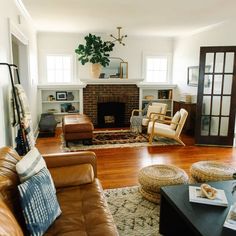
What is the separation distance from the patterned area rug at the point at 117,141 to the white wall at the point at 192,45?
1.79m

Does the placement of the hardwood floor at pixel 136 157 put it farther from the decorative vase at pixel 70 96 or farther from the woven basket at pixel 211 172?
the decorative vase at pixel 70 96

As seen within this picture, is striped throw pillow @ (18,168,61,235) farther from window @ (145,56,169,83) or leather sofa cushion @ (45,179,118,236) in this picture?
window @ (145,56,169,83)

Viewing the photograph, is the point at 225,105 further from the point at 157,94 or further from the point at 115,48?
the point at 115,48

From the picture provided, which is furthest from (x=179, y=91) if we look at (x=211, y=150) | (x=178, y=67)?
(x=211, y=150)

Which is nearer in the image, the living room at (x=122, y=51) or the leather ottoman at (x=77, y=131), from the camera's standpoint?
the living room at (x=122, y=51)

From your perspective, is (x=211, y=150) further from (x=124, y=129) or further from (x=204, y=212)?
(x=204, y=212)

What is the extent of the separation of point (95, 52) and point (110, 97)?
130 cm

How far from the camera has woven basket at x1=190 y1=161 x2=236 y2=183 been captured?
2518 millimetres

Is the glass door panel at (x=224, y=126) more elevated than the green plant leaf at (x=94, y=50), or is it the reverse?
the green plant leaf at (x=94, y=50)

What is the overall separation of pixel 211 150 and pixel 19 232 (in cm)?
405

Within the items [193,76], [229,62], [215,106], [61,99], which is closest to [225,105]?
[215,106]

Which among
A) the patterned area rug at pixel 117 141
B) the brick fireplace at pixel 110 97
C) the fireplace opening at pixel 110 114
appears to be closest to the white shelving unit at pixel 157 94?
the brick fireplace at pixel 110 97

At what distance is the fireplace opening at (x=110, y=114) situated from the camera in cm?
677

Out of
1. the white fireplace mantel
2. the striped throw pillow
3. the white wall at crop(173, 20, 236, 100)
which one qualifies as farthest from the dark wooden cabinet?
the striped throw pillow
